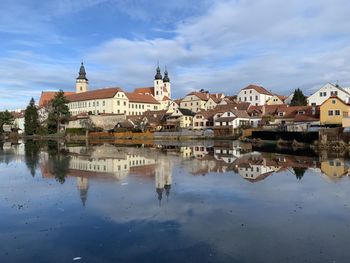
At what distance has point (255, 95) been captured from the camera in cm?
8025

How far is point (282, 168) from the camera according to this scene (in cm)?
1941

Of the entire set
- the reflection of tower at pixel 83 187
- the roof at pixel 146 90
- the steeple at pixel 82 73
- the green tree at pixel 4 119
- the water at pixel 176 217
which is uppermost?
the steeple at pixel 82 73

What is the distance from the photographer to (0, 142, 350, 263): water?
7.09 metres

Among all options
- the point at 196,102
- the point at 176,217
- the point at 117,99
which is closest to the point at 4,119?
the point at 117,99

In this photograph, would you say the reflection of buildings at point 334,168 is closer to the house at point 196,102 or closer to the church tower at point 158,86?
the house at point 196,102

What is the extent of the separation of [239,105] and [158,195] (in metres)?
59.8

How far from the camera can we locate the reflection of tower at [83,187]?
1220 cm

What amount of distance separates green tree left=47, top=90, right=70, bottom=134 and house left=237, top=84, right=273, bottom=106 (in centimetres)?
3903

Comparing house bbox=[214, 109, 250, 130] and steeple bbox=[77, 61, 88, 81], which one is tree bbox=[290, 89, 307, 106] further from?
steeple bbox=[77, 61, 88, 81]

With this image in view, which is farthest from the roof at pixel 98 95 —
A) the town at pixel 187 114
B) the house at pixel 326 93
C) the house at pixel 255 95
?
the house at pixel 326 93

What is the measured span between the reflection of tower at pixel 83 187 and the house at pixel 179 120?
174 feet

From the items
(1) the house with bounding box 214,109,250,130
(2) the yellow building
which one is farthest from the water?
(1) the house with bounding box 214,109,250,130

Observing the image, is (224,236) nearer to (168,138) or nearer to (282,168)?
(282,168)

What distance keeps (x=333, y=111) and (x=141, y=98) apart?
187ft
